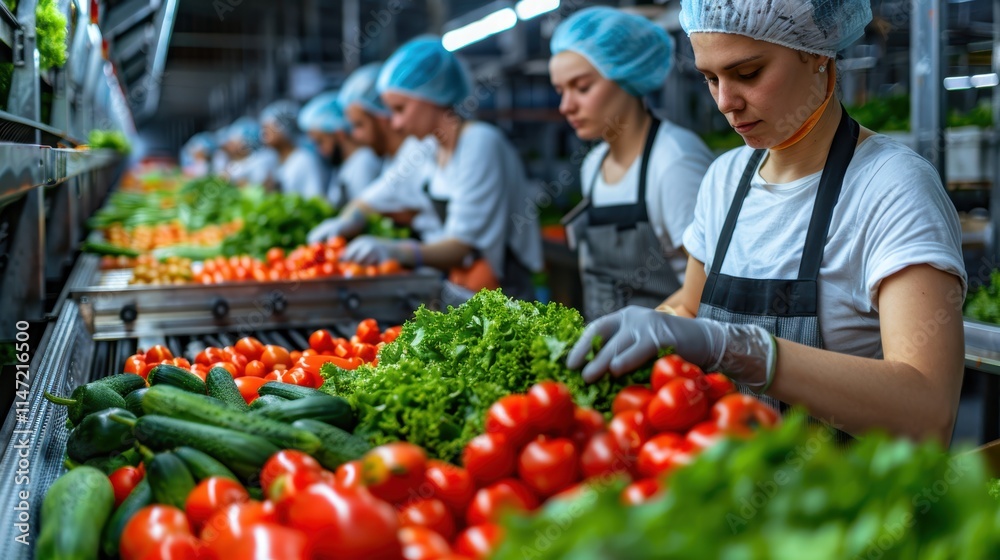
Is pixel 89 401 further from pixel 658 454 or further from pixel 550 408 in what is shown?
pixel 658 454

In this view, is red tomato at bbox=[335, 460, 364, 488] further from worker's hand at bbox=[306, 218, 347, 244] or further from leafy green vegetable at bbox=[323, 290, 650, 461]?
worker's hand at bbox=[306, 218, 347, 244]

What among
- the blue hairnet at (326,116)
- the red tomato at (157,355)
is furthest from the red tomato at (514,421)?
the blue hairnet at (326,116)

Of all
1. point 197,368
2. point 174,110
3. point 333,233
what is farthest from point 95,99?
point 174,110

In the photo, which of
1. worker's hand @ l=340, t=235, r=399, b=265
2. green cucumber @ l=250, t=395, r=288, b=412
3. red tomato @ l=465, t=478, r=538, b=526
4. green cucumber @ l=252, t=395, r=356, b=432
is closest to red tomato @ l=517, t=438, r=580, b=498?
red tomato @ l=465, t=478, r=538, b=526

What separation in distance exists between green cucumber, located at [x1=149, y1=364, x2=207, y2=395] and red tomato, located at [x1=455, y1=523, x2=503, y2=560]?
107cm

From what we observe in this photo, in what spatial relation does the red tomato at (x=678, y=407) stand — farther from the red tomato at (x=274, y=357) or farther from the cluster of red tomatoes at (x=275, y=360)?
the red tomato at (x=274, y=357)

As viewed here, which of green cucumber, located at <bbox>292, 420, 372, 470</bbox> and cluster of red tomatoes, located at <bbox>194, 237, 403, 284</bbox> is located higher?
cluster of red tomatoes, located at <bbox>194, 237, 403, 284</bbox>

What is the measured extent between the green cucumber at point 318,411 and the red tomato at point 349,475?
25 centimetres

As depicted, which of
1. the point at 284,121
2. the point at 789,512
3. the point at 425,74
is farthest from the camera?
the point at 284,121

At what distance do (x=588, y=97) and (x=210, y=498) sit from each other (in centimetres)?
273

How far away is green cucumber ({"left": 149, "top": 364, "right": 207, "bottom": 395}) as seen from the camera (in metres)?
2.10

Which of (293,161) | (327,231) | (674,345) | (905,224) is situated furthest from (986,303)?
(293,161)

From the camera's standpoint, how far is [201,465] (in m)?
1.57

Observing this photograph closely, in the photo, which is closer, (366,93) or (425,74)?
(425,74)
